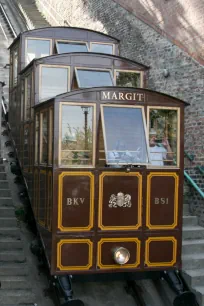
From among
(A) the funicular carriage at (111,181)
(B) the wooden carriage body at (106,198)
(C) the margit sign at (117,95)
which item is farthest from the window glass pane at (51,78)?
(C) the margit sign at (117,95)

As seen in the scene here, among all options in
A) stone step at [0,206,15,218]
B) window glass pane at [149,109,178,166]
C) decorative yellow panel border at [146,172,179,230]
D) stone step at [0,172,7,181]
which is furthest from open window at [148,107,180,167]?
stone step at [0,172,7,181]

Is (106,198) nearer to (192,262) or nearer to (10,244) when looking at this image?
(192,262)

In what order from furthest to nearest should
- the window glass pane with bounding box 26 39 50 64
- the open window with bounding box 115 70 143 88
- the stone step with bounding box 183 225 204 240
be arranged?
the window glass pane with bounding box 26 39 50 64, the open window with bounding box 115 70 143 88, the stone step with bounding box 183 225 204 240

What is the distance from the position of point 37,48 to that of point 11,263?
4.65 m

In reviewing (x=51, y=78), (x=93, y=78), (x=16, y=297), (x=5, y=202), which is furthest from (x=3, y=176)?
(x=16, y=297)

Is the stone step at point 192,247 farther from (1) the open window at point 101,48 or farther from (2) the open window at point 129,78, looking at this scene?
(1) the open window at point 101,48

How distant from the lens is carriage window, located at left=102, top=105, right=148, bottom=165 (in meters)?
7.47

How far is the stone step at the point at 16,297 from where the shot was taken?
8141 mm

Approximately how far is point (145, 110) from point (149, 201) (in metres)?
1.30

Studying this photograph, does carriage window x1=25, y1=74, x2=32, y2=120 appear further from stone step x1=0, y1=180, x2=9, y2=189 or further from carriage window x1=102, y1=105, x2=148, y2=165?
carriage window x1=102, y1=105, x2=148, y2=165

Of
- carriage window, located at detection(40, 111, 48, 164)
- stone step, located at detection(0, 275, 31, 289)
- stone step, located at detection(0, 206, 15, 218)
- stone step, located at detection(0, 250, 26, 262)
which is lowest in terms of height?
stone step, located at detection(0, 275, 31, 289)

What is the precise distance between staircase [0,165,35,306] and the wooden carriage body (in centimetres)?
102

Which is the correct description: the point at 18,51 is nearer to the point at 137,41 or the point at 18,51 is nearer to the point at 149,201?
the point at 137,41

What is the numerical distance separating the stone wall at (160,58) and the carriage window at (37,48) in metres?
2.90
